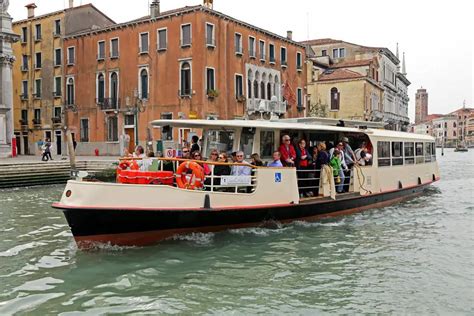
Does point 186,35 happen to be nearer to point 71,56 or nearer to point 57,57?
point 71,56

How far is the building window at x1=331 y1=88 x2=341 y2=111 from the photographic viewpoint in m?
45.3

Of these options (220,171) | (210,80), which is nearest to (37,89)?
(210,80)

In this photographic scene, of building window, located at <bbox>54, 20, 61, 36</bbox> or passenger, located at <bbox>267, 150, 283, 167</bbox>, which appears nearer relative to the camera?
passenger, located at <bbox>267, 150, 283, 167</bbox>

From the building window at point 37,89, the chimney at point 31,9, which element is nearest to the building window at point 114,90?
the building window at point 37,89

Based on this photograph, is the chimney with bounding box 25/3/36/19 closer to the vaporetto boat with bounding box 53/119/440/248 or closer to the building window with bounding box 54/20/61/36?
the building window with bounding box 54/20/61/36

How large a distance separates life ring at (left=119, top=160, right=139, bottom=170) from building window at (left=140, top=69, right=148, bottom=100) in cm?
2114

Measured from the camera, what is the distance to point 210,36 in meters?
28.3

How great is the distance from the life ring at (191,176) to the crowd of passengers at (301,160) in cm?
19

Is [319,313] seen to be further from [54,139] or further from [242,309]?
[54,139]

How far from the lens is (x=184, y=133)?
2584 centimetres

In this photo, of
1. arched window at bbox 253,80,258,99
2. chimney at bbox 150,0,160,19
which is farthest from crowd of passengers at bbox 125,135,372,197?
chimney at bbox 150,0,160,19

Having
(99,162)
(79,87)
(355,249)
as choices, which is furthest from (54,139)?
(355,249)

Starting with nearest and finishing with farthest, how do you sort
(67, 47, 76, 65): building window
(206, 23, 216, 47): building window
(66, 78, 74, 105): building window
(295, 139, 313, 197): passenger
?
(295, 139, 313, 197): passenger
(206, 23, 216, 47): building window
(67, 47, 76, 65): building window
(66, 78, 74, 105): building window

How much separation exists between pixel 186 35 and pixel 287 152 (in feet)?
64.1
